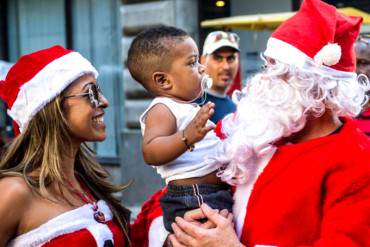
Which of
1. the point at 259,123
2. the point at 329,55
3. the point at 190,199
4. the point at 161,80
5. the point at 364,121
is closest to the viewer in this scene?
the point at 329,55

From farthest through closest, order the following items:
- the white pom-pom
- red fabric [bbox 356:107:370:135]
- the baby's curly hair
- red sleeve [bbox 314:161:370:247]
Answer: red fabric [bbox 356:107:370:135] → the baby's curly hair → the white pom-pom → red sleeve [bbox 314:161:370:247]

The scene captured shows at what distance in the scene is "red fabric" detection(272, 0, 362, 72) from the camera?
2109 millimetres

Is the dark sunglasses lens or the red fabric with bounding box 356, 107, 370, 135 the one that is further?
the red fabric with bounding box 356, 107, 370, 135

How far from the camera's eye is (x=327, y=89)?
2078mm

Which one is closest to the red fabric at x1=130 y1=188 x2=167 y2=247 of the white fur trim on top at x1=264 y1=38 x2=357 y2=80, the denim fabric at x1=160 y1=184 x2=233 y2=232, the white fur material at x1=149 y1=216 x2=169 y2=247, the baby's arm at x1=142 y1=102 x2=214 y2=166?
the white fur material at x1=149 y1=216 x2=169 y2=247

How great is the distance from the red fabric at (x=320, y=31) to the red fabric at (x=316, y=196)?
27cm

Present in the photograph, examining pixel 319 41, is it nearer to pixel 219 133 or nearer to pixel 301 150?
pixel 301 150

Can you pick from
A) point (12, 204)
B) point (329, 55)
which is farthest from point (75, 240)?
point (329, 55)

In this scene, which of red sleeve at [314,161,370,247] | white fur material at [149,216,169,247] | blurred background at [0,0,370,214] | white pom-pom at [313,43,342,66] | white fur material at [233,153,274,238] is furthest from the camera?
blurred background at [0,0,370,214]

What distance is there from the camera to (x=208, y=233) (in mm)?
2217

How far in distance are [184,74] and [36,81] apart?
63cm

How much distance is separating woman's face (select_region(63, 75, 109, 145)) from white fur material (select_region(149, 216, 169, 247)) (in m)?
0.44

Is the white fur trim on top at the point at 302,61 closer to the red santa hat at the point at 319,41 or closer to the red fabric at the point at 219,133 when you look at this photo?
the red santa hat at the point at 319,41

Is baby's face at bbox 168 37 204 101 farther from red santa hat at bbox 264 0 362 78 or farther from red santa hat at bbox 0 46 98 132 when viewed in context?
red santa hat at bbox 264 0 362 78
